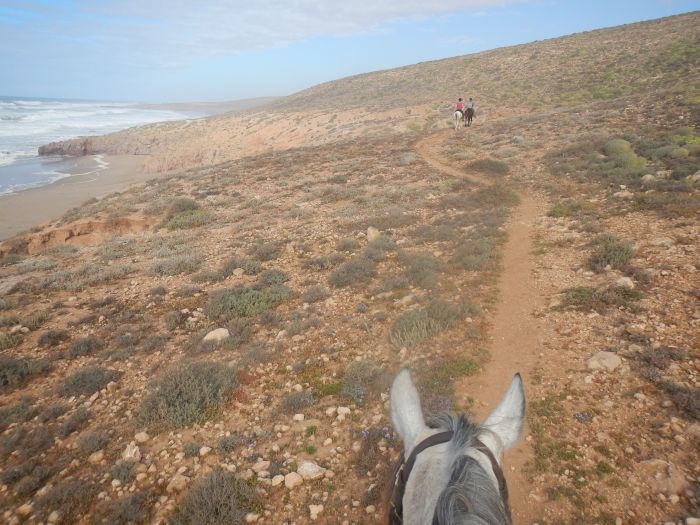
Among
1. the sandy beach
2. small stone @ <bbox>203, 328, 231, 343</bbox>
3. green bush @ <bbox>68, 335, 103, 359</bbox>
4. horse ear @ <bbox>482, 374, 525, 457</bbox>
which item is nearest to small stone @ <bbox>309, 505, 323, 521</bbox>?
horse ear @ <bbox>482, 374, 525, 457</bbox>

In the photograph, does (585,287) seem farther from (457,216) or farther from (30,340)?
(30,340)

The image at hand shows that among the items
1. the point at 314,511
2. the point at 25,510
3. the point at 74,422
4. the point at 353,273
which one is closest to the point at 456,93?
the point at 353,273

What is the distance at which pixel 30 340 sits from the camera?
7207mm

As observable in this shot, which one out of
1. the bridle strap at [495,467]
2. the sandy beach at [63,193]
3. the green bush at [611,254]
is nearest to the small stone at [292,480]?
the bridle strap at [495,467]

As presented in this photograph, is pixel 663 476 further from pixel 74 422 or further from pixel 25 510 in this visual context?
pixel 74 422

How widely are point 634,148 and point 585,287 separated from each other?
11049 millimetres

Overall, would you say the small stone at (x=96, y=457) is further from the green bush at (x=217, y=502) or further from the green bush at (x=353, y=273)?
the green bush at (x=353, y=273)

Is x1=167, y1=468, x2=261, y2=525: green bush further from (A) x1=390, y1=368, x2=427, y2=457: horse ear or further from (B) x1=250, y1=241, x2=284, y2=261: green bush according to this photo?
(B) x1=250, y1=241, x2=284, y2=261: green bush

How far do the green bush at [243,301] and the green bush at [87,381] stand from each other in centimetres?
211

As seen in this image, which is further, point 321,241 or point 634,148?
point 634,148

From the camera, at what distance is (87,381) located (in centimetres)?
593

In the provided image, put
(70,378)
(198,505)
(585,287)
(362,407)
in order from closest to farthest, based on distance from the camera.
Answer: (198,505), (362,407), (70,378), (585,287)

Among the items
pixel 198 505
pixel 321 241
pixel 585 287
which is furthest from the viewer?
pixel 321 241

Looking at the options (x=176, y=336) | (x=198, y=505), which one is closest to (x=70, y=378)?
(x=176, y=336)
